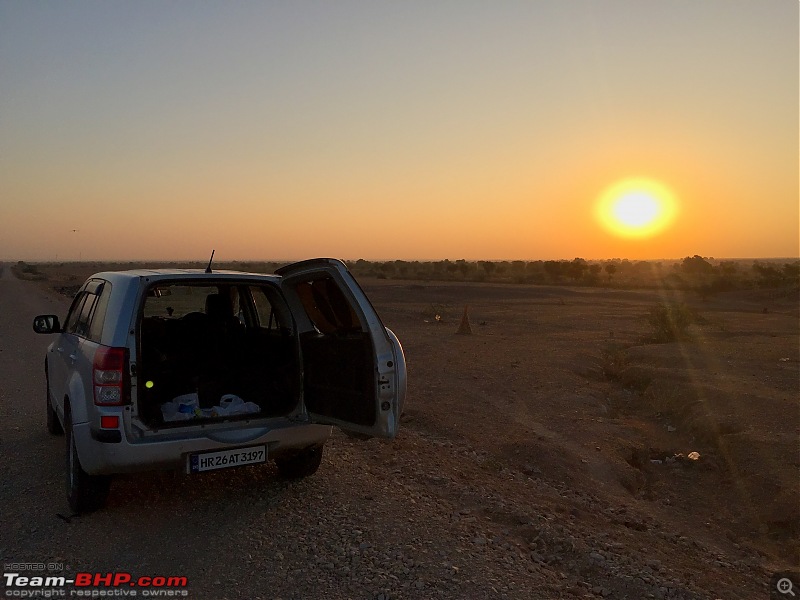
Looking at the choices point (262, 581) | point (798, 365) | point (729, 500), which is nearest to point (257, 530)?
point (262, 581)

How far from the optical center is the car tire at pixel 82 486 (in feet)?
15.7

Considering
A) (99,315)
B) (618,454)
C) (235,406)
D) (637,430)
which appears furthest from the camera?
(637,430)

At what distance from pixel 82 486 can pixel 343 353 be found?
2097 millimetres

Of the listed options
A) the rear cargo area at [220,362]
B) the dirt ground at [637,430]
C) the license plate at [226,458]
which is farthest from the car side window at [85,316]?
the dirt ground at [637,430]

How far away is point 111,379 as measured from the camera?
4465 millimetres

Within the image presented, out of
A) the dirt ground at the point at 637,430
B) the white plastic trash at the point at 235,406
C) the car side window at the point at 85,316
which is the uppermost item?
the car side window at the point at 85,316

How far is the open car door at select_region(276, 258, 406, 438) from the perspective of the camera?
15.1 ft

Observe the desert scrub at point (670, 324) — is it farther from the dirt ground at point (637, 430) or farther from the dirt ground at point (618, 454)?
the dirt ground at point (618, 454)

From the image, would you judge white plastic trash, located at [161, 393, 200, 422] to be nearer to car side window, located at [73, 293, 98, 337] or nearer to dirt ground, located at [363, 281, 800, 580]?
car side window, located at [73, 293, 98, 337]

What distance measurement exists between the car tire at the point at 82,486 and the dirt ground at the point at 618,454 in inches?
101

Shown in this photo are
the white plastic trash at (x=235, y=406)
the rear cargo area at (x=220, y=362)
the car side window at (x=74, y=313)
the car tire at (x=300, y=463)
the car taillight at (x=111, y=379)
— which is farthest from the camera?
the car side window at (x=74, y=313)

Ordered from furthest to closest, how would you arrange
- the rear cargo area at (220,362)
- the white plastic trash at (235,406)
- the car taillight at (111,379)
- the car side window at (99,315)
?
the white plastic trash at (235,406) < the rear cargo area at (220,362) < the car side window at (99,315) < the car taillight at (111,379)

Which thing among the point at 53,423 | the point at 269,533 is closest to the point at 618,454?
the point at 269,533

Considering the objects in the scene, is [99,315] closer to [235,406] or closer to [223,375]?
[223,375]
